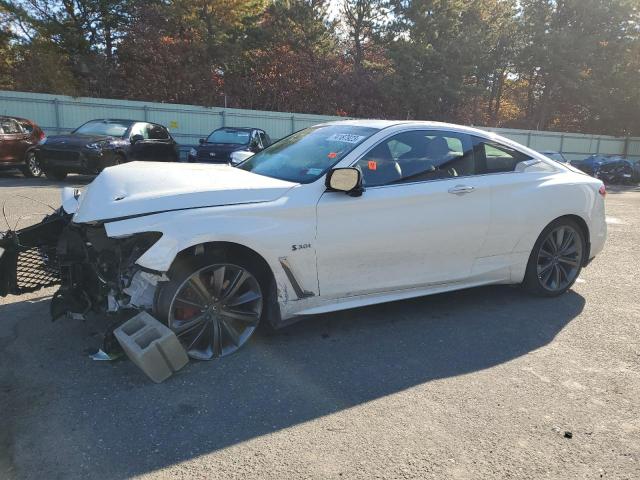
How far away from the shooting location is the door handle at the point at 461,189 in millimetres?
4337

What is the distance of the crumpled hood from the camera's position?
331 cm

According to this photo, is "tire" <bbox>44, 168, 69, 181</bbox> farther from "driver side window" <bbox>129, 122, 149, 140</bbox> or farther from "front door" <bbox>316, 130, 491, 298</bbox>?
"front door" <bbox>316, 130, 491, 298</bbox>

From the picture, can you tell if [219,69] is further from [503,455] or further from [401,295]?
[503,455]

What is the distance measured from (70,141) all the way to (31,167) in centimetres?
188

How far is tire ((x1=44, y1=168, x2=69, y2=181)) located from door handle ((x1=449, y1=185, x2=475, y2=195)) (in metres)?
11.1

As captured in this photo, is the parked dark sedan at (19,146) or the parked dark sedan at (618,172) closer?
the parked dark sedan at (19,146)

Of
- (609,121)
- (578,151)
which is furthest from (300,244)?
(609,121)

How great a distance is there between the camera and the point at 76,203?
157 inches

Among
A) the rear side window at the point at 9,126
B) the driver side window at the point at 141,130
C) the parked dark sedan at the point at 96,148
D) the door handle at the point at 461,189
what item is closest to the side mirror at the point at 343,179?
the door handle at the point at 461,189

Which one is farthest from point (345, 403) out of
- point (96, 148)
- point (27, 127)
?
point (27, 127)

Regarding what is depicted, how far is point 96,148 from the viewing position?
484 inches

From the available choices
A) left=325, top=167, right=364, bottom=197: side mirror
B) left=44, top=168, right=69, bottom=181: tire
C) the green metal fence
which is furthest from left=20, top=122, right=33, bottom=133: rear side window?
left=325, top=167, right=364, bottom=197: side mirror

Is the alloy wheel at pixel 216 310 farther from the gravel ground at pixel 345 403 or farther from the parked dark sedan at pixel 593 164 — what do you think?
the parked dark sedan at pixel 593 164

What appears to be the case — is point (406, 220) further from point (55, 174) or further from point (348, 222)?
point (55, 174)
